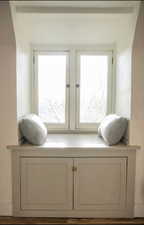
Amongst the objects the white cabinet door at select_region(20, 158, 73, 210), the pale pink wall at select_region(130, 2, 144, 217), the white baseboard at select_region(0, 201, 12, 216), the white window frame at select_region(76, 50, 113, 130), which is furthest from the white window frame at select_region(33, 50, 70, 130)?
the white baseboard at select_region(0, 201, 12, 216)

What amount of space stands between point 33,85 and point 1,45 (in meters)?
0.77

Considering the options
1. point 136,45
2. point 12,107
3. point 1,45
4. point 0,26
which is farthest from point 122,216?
point 0,26

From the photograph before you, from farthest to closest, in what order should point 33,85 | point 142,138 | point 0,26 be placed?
point 33,85 → point 142,138 → point 0,26

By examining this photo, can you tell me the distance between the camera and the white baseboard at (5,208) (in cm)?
221

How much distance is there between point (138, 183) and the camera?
220cm

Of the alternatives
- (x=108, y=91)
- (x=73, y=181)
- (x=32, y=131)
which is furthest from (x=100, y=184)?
(x=108, y=91)

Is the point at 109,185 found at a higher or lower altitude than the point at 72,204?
higher

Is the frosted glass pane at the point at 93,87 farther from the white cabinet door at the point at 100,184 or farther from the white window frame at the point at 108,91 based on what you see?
the white cabinet door at the point at 100,184

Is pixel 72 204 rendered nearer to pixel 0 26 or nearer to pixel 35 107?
pixel 35 107

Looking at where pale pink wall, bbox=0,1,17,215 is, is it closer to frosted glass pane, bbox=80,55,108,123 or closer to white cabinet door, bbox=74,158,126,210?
white cabinet door, bbox=74,158,126,210

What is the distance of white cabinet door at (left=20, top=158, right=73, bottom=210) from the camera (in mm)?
2166

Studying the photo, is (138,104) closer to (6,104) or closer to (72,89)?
(72,89)

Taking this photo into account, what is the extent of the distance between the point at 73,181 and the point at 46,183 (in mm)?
280

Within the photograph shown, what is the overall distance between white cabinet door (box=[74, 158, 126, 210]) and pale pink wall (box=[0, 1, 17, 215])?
702 mm
